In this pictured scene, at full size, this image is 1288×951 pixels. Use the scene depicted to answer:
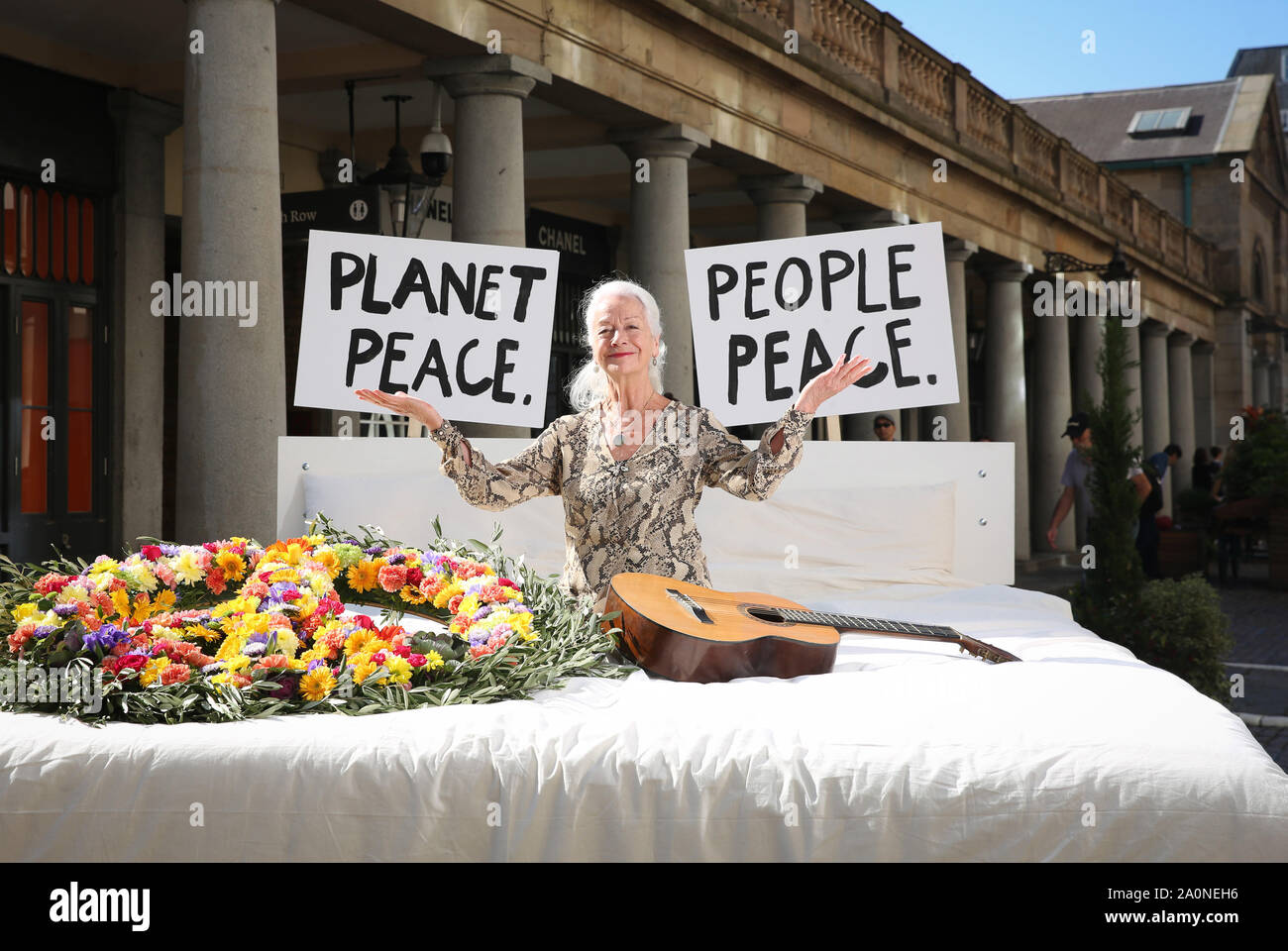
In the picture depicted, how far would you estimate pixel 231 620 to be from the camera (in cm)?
329

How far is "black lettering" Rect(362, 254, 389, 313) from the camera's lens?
612 cm

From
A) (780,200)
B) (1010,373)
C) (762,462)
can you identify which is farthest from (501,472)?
(1010,373)

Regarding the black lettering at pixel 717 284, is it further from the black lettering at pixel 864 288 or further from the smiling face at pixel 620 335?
the smiling face at pixel 620 335

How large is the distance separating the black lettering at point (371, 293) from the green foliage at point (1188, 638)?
17.2 ft

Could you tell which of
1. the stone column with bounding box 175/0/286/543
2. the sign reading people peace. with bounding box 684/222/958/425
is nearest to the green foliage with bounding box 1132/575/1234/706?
the sign reading people peace. with bounding box 684/222/958/425

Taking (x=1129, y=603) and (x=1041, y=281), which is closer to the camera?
(x=1129, y=603)

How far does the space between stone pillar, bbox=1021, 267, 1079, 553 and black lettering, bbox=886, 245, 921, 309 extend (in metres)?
17.4

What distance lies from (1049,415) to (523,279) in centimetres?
1833

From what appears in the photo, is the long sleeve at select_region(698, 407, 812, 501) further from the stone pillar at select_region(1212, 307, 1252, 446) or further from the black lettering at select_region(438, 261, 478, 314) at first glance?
the stone pillar at select_region(1212, 307, 1252, 446)

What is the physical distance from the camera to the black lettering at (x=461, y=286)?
6223 mm

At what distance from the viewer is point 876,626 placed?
395cm
